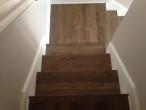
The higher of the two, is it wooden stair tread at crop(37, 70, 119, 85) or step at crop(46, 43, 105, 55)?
step at crop(46, 43, 105, 55)

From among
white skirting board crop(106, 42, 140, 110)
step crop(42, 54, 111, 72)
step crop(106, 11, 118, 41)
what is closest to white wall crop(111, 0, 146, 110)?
white skirting board crop(106, 42, 140, 110)

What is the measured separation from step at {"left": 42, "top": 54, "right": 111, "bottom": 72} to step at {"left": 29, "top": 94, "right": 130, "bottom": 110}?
2.32 feet

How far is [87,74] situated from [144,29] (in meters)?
0.81

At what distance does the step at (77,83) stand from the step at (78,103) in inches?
11.4

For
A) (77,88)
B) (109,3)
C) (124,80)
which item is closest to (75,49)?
(77,88)

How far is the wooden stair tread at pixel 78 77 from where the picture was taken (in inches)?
72.7

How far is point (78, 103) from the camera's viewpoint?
1462mm

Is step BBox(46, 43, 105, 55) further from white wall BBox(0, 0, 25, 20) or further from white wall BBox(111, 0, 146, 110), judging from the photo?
white wall BBox(0, 0, 25, 20)

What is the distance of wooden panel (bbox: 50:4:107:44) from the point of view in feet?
11.2

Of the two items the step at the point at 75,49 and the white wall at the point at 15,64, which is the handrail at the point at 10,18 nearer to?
the white wall at the point at 15,64

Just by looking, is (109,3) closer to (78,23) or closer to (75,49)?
(78,23)

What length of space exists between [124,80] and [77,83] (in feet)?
1.55

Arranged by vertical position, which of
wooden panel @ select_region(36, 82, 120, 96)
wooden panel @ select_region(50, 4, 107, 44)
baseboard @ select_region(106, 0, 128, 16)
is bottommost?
wooden panel @ select_region(36, 82, 120, 96)

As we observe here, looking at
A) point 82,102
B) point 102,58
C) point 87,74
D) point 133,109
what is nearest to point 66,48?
point 102,58
